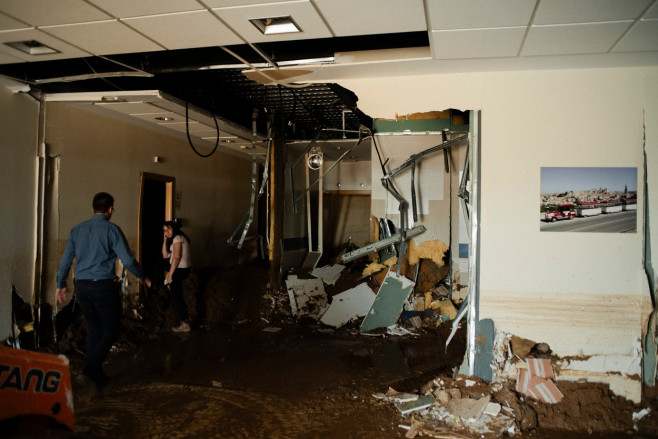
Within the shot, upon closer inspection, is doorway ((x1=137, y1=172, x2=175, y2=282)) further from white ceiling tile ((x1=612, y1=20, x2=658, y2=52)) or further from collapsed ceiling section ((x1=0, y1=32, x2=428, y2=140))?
white ceiling tile ((x1=612, y1=20, x2=658, y2=52))

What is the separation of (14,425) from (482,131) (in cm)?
358

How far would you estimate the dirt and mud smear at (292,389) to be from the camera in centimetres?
312

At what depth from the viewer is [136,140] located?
20.3 feet

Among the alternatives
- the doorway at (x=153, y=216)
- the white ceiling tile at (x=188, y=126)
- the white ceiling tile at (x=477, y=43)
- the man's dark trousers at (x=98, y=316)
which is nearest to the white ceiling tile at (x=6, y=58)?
the man's dark trousers at (x=98, y=316)

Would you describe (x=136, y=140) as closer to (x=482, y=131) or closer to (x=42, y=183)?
(x=42, y=183)

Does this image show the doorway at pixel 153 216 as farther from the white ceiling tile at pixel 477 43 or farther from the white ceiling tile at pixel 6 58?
the white ceiling tile at pixel 477 43

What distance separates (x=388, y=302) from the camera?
6.16 meters

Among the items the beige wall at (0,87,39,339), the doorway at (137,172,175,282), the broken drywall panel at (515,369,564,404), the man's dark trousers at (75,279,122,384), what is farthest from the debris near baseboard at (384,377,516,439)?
the doorway at (137,172,175,282)

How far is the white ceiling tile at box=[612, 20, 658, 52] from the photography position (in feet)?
9.05

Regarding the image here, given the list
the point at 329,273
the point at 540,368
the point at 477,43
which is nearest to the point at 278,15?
the point at 477,43

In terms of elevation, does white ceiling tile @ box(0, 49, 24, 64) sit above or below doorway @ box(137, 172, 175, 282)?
above

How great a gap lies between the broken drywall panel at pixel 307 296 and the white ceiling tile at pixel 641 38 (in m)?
4.91

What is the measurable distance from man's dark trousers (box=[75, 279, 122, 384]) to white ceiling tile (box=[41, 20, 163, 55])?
75.9 inches

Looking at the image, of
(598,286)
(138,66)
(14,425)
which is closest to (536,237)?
(598,286)
